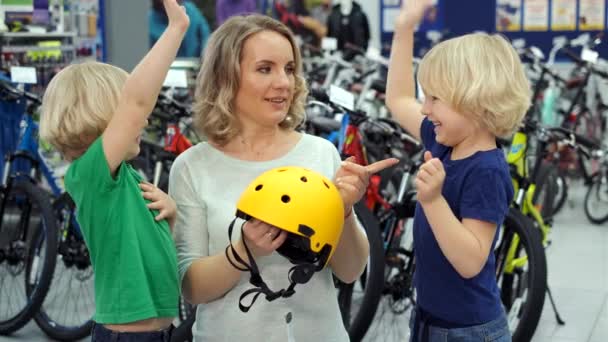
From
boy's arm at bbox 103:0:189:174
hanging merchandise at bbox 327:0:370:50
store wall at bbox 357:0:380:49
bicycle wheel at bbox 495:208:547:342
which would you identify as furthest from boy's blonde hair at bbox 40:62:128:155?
store wall at bbox 357:0:380:49

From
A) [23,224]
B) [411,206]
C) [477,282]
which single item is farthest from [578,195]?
[477,282]

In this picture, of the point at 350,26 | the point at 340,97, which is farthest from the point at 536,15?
the point at 340,97

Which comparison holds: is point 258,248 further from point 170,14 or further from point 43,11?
point 43,11

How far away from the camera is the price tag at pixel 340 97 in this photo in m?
4.17

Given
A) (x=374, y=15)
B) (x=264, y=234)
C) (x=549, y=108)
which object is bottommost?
(x=549, y=108)

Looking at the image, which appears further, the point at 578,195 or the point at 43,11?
the point at 578,195

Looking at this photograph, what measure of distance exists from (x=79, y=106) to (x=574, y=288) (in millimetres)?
3873

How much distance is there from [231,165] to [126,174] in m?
0.22

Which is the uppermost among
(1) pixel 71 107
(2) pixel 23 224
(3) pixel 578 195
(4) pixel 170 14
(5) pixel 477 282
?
(4) pixel 170 14

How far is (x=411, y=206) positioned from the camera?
4027mm

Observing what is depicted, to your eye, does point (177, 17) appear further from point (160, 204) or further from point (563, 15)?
point (563, 15)

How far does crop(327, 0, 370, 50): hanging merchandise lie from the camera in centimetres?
1125

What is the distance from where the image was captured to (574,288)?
520 centimetres

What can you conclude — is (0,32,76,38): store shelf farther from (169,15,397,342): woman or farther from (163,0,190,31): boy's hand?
(163,0,190,31): boy's hand
